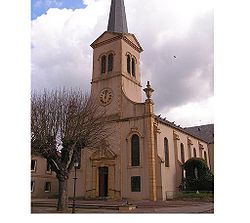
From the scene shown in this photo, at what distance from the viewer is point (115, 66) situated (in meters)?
31.7

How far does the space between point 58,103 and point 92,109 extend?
9.55 ft

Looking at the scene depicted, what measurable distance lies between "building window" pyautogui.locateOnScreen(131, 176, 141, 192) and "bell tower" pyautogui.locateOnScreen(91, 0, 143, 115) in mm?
6855

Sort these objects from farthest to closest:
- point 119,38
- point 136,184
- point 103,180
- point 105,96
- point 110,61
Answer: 1. point 110,61
2. point 119,38
3. point 105,96
4. point 103,180
5. point 136,184

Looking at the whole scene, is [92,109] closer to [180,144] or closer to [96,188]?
[96,188]

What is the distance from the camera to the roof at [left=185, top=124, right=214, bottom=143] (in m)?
48.7

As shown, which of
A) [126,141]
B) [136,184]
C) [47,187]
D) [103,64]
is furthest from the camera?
[47,187]

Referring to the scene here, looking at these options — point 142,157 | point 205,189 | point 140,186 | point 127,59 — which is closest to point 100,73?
point 127,59

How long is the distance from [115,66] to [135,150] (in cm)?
967

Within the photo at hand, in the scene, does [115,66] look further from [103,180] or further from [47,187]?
[47,187]

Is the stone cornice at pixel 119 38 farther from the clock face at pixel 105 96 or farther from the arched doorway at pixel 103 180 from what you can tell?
the arched doorway at pixel 103 180

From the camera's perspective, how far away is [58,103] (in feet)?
64.2

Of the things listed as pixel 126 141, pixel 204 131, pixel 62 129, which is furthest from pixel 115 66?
pixel 204 131

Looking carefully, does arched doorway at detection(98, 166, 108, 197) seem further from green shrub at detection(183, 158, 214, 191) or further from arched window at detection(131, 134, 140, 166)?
green shrub at detection(183, 158, 214, 191)

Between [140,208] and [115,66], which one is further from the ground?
[115,66]
